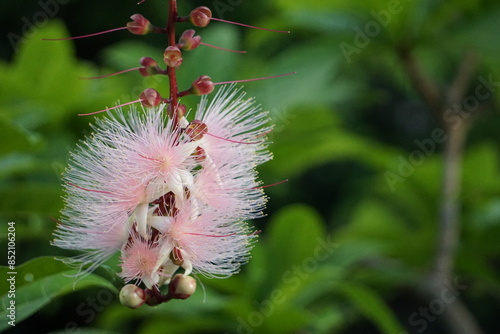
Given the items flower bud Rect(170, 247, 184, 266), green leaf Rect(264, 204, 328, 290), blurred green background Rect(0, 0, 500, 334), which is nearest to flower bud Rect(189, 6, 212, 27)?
flower bud Rect(170, 247, 184, 266)

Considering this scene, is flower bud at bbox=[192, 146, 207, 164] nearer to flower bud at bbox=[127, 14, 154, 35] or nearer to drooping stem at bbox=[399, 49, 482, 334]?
flower bud at bbox=[127, 14, 154, 35]

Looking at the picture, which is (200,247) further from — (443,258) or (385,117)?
(385,117)

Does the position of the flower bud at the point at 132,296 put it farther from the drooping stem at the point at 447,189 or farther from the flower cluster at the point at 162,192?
the drooping stem at the point at 447,189

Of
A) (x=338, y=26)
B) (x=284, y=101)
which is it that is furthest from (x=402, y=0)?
(x=284, y=101)

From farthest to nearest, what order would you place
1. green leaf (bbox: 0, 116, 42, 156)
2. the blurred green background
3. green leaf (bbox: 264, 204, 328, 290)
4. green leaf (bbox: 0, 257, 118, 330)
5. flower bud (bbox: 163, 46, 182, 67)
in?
green leaf (bbox: 264, 204, 328, 290), the blurred green background, green leaf (bbox: 0, 116, 42, 156), green leaf (bbox: 0, 257, 118, 330), flower bud (bbox: 163, 46, 182, 67)

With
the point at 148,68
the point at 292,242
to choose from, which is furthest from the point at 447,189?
the point at 148,68
